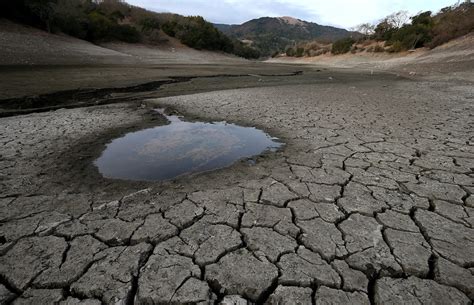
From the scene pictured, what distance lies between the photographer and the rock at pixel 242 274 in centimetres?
155

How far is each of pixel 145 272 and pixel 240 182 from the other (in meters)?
1.33

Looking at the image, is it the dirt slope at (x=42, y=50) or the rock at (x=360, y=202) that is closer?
the rock at (x=360, y=202)

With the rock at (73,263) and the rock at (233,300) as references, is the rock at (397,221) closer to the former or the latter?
the rock at (233,300)

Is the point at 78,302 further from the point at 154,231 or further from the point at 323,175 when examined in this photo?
the point at 323,175

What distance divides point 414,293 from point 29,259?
2.30 m

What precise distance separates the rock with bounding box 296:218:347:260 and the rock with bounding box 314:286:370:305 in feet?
0.89

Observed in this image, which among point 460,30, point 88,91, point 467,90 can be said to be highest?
point 460,30

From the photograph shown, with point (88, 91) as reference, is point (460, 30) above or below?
above

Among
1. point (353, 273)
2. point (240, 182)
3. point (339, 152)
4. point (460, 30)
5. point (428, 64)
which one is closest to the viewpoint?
point (353, 273)

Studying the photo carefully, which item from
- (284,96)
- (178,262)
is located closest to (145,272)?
(178,262)

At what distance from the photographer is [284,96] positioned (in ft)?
25.1

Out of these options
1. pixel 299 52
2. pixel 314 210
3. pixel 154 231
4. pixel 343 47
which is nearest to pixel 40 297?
pixel 154 231

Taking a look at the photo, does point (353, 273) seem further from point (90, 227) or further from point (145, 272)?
point (90, 227)

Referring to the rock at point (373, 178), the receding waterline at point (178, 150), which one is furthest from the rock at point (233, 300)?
the rock at point (373, 178)
